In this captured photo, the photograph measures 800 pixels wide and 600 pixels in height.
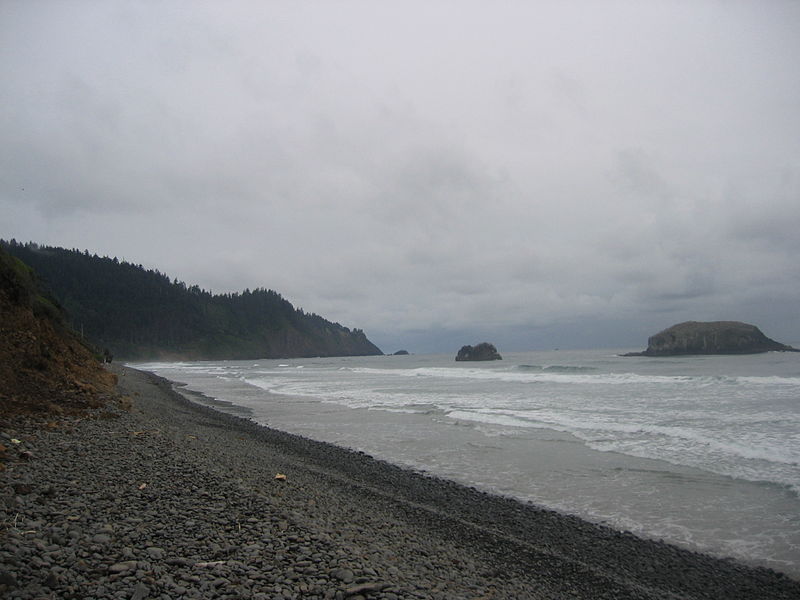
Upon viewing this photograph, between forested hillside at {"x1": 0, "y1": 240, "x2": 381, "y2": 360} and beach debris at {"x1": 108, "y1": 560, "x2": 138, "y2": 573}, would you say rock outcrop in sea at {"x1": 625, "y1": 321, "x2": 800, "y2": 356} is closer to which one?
beach debris at {"x1": 108, "y1": 560, "x2": 138, "y2": 573}

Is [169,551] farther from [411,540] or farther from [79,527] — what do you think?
[411,540]

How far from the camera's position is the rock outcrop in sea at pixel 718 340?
97.6m

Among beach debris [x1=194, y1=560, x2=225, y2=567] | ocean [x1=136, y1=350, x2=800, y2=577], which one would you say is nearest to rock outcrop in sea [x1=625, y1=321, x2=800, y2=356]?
ocean [x1=136, y1=350, x2=800, y2=577]

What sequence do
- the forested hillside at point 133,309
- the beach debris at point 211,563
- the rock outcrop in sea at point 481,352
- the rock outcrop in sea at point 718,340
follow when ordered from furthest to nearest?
the forested hillside at point 133,309 → the rock outcrop in sea at point 481,352 → the rock outcrop in sea at point 718,340 → the beach debris at point 211,563

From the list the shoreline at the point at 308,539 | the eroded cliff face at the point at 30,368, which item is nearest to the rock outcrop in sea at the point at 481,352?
the eroded cliff face at the point at 30,368

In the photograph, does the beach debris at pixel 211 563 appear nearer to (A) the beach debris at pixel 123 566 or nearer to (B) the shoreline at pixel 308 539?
(B) the shoreline at pixel 308 539

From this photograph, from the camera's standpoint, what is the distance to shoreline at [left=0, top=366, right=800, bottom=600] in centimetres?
451

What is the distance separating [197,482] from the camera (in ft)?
24.1

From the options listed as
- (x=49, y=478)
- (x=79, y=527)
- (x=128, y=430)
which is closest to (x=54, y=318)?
(x=128, y=430)

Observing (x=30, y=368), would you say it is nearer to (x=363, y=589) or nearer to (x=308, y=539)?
(x=308, y=539)

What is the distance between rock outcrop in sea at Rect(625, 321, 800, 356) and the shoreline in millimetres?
108112

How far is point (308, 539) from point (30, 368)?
12654 millimetres

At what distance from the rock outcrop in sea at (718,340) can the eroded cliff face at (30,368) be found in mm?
108913

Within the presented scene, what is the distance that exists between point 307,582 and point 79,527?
2.57m
